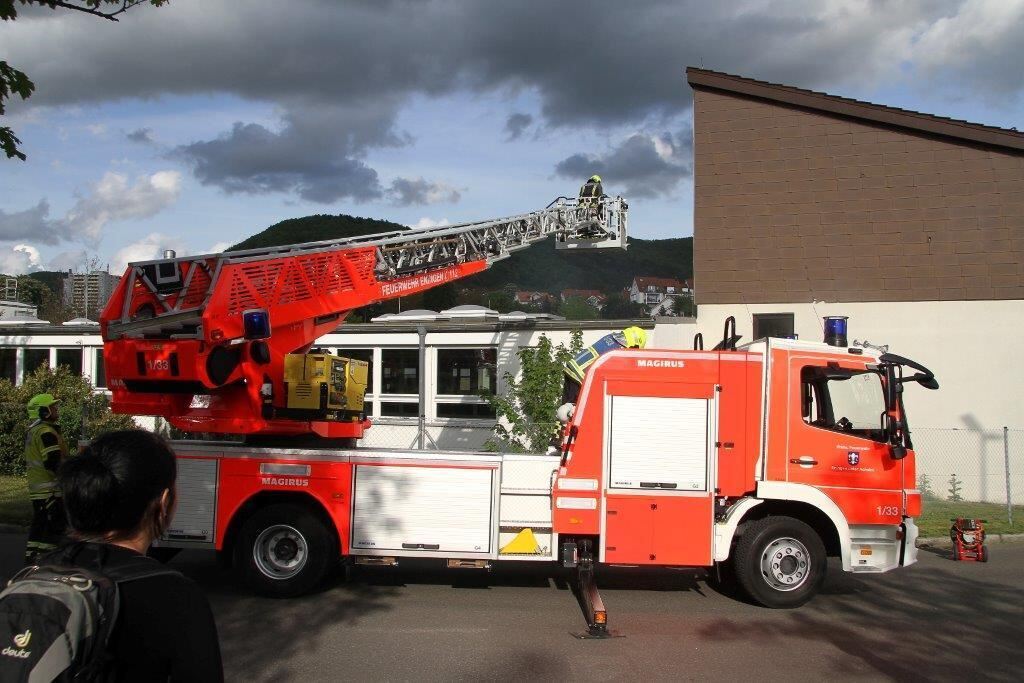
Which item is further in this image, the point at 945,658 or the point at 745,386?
the point at 745,386

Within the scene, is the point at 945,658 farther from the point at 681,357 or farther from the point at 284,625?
the point at 284,625

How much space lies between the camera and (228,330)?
8.42m

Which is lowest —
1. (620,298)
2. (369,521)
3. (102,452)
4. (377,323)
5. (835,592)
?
(835,592)

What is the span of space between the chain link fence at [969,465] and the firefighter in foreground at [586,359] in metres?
8.27

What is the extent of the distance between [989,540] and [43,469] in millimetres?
12000

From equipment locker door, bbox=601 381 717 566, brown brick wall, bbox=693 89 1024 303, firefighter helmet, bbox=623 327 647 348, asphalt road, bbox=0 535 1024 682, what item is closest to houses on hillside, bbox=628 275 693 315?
brown brick wall, bbox=693 89 1024 303

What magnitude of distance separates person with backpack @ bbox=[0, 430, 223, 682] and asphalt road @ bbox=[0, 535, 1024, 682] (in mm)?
4437

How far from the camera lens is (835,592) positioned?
9.28 meters

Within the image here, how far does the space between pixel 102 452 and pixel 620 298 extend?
35.4m

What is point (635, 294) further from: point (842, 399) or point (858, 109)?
point (842, 399)

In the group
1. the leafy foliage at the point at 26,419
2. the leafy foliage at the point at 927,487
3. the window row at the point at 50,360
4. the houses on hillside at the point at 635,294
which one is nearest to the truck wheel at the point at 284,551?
the leafy foliage at the point at 26,419

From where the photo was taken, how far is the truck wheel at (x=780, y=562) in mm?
8258

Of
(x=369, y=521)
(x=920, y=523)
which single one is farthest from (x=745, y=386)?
(x=920, y=523)

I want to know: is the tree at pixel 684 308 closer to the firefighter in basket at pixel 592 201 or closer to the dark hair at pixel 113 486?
the firefighter in basket at pixel 592 201
